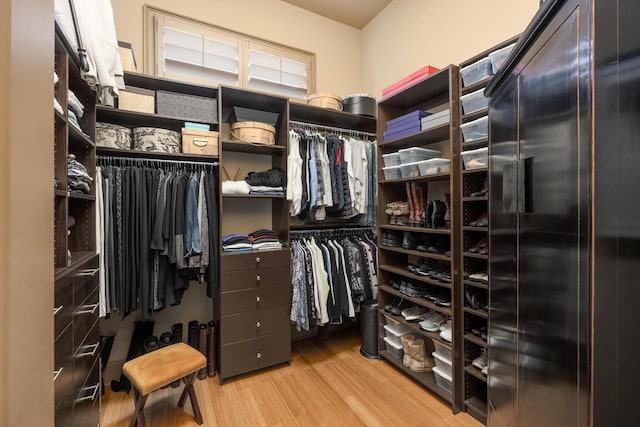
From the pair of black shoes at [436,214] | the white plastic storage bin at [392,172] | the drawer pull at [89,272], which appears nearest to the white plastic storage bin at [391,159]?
the white plastic storage bin at [392,172]

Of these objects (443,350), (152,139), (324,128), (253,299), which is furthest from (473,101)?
(152,139)

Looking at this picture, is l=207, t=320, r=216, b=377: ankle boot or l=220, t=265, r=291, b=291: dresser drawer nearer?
l=220, t=265, r=291, b=291: dresser drawer

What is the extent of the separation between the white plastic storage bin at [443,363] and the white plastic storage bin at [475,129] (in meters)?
1.47

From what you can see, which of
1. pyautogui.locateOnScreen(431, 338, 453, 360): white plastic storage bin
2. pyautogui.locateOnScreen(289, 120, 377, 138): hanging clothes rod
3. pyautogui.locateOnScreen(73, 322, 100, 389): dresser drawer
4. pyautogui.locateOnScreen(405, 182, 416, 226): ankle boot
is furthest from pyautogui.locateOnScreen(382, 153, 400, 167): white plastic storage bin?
pyautogui.locateOnScreen(73, 322, 100, 389): dresser drawer

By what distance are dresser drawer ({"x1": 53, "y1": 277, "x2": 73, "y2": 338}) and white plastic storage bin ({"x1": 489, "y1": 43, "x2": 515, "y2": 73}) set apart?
7.42 feet

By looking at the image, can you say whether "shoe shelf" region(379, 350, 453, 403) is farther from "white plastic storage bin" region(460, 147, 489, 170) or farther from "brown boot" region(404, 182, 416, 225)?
"white plastic storage bin" region(460, 147, 489, 170)

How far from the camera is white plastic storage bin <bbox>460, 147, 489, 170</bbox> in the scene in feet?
5.42

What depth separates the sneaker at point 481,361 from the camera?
66.7 inches

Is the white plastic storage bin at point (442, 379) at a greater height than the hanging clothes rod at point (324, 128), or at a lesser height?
lesser

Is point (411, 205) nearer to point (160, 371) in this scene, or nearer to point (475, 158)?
point (475, 158)

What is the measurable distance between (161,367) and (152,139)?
1.51 meters

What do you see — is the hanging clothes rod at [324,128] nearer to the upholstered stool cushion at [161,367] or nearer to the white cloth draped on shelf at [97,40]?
the white cloth draped on shelf at [97,40]
